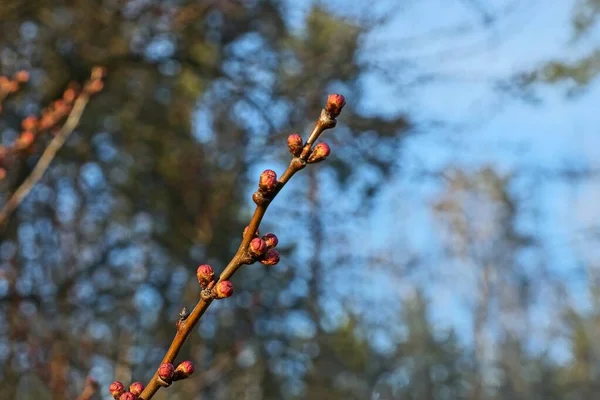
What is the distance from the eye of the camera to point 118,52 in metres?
4.83

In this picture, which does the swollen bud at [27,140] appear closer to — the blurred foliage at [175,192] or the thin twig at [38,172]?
the thin twig at [38,172]

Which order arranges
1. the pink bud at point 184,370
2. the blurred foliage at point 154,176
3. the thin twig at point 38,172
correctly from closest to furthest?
the pink bud at point 184,370
the thin twig at point 38,172
the blurred foliage at point 154,176

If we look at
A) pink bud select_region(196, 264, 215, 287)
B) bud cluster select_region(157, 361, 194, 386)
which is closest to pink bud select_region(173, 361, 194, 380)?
bud cluster select_region(157, 361, 194, 386)

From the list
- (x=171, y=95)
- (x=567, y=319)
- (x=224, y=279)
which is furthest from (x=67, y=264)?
(x=567, y=319)

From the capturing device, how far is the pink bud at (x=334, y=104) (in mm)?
809

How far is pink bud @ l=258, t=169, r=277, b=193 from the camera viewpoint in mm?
793

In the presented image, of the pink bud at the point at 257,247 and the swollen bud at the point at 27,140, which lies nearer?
the pink bud at the point at 257,247

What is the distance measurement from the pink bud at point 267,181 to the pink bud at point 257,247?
0.07m

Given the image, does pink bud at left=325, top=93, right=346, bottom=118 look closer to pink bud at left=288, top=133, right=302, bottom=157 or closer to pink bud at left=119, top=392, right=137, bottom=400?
pink bud at left=288, top=133, right=302, bottom=157

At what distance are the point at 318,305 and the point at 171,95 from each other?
256cm

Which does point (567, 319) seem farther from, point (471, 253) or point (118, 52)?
point (118, 52)

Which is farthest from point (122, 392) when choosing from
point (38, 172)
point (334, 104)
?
point (38, 172)

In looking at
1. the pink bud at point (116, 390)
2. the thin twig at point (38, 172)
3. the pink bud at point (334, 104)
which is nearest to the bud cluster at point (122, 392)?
the pink bud at point (116, 390)

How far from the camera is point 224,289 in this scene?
84 centimetres
